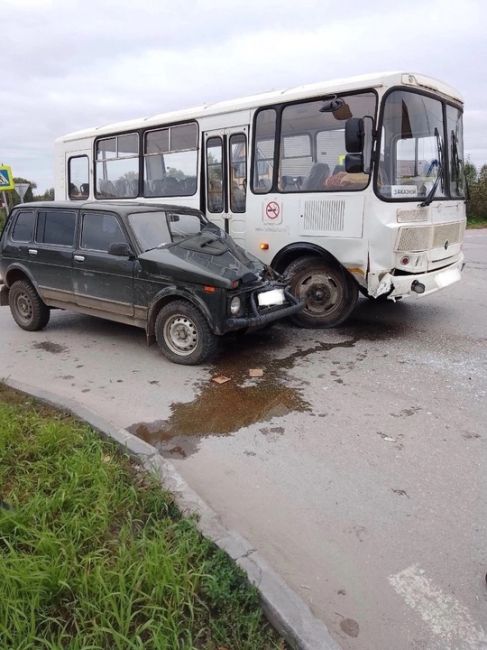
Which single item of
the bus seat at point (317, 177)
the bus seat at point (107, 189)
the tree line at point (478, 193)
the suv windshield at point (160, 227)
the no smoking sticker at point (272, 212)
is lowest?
the suv windshield at point (160, 227)

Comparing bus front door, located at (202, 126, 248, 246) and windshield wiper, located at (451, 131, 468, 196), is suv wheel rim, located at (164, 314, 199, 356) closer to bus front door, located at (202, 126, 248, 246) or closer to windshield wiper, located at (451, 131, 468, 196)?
bus front door, located at (202, 126, 248, 246)

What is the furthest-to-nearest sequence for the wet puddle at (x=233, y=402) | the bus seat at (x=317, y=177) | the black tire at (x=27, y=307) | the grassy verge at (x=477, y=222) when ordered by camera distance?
the grassy verge at (x=477, y=222), the black tire at (x=27, y=307), the bus seat at (x=317, y=177), the wet puddle at (x=233, y=402)

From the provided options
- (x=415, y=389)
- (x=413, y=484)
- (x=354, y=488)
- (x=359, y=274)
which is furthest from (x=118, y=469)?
(x=359, y=274)

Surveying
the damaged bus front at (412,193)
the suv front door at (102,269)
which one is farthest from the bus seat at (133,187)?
the damaged bus front at (412,193)

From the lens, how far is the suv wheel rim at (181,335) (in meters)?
5.62

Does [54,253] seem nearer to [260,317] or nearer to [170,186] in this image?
[170,186]

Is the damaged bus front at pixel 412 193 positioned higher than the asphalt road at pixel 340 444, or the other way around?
the damaged bus front at pixel 412 193

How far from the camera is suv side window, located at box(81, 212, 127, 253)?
6059mm

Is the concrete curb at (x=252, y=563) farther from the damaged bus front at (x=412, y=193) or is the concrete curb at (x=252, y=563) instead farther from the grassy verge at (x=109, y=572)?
the damaged bus front at (x=412, y=193)

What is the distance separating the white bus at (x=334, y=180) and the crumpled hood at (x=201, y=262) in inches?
40.6

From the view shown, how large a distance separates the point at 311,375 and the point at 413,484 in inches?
82.2

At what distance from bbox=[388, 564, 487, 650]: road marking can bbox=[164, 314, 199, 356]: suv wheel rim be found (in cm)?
347

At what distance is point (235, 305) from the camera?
17.7 feet

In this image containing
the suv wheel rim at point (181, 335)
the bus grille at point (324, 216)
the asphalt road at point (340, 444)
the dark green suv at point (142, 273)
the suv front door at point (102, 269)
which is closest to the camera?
the asphalt road at point (340, 444)
